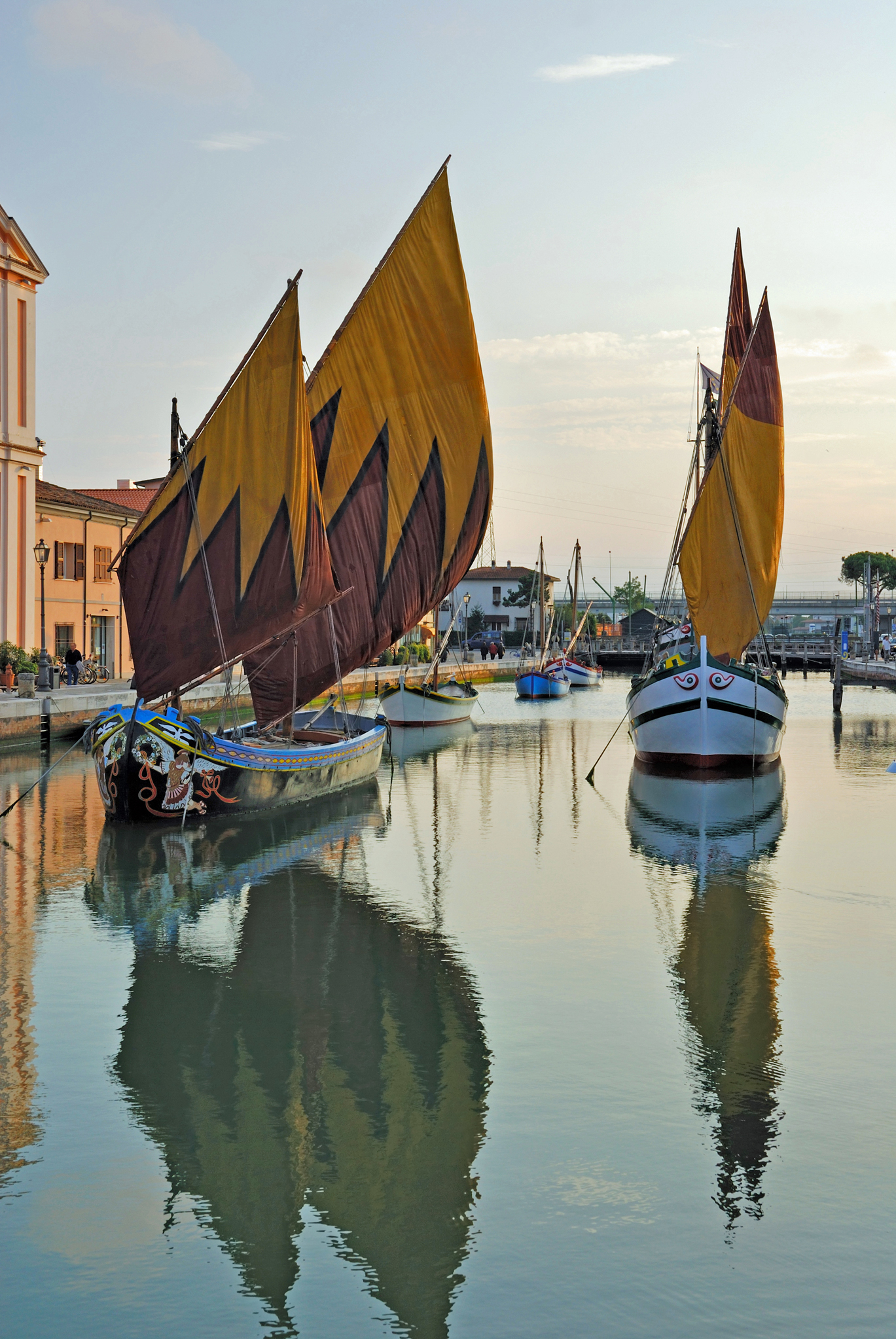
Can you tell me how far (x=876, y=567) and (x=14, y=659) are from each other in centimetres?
13900

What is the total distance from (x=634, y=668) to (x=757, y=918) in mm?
98176

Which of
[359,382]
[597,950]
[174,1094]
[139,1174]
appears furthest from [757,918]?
[359,382]

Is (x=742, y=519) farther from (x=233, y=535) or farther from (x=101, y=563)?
(x=101, y=563)

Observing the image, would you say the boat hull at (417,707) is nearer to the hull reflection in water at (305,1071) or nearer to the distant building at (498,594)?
the hull reflection in water at (305,1071)

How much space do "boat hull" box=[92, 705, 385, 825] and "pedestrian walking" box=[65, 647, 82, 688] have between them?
2383cm

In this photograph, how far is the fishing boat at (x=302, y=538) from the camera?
2261 cm

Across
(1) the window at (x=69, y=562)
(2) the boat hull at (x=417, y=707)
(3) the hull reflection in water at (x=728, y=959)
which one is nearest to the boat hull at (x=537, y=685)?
(2) the boat hull at (x=417, y=707)

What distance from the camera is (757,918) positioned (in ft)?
54.3

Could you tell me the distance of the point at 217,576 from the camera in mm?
23031

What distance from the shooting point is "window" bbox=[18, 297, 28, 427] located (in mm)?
45094

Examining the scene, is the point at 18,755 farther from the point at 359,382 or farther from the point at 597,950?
the point at 597,950

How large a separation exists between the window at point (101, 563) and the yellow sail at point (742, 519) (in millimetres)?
29020

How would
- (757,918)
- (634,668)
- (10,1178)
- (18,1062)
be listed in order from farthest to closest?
(634,668) < (757,918) < (18,1062) < (10,1178)

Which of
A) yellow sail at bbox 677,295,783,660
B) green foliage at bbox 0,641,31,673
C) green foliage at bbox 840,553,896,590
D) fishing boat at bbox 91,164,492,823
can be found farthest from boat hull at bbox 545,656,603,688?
green foliage at bbox 840,553,896,590
